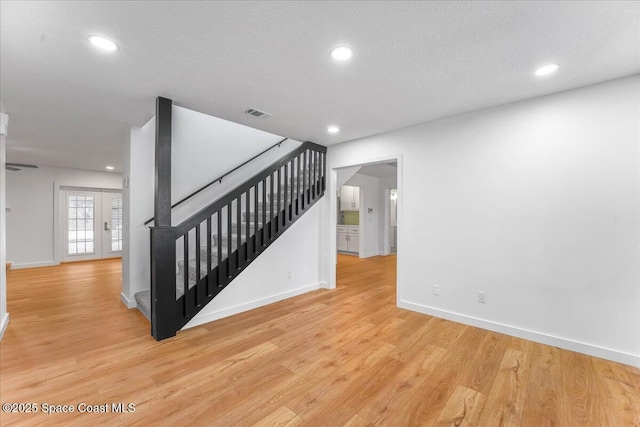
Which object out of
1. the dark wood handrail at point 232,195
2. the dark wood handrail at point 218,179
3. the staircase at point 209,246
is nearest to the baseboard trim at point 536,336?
the staircase at point 209,246

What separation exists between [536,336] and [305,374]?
7.56 ft

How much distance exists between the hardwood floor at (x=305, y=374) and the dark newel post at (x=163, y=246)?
24cm

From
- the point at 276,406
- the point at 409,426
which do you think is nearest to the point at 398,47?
the point at 409,426

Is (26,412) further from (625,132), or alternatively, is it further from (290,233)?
(625,132)

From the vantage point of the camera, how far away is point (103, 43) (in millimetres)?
1817

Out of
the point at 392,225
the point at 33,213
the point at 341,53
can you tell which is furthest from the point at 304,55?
the point at 33,213

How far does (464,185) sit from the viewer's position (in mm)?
3123

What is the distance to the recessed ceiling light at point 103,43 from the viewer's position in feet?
5.80

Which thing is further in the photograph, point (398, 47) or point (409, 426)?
point (398, 47)

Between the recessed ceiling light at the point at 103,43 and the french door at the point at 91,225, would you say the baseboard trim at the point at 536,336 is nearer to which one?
the recessed ceiling light at the point at 103,43

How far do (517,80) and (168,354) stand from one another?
388 centimetres

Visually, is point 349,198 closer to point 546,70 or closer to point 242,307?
point 242,307

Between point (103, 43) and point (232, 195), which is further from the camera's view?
point (232, 195)

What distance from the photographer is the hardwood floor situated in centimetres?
168
